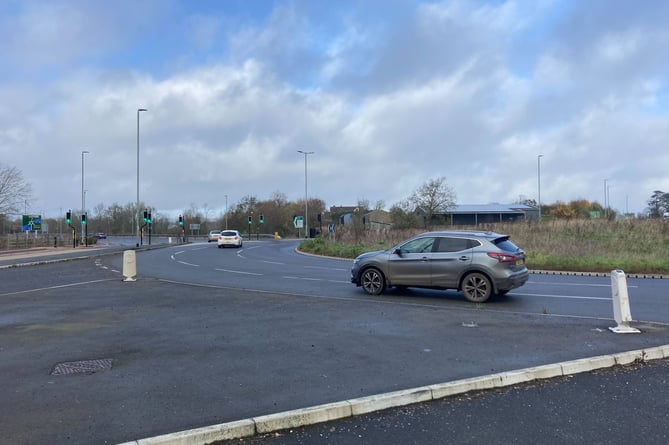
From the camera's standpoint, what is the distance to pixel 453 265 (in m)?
11.8

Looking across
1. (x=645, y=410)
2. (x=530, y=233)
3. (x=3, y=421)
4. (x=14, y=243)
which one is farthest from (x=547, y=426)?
(x=14, y=243)

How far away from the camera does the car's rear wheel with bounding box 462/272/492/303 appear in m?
11.5

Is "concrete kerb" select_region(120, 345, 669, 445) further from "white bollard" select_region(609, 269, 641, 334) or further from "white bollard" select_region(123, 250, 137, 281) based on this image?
"white bollard" select_region(123, 250, 137, 281)

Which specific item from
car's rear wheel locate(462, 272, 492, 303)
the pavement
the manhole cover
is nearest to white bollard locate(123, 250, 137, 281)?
the manhole cover

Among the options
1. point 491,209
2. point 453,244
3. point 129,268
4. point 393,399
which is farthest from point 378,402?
point 491,209

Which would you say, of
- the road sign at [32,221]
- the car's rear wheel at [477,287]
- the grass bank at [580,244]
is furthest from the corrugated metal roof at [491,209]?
the car's rear wheel at [477,287]

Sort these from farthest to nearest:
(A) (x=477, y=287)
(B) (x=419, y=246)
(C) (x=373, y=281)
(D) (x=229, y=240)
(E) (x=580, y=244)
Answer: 1. (D) (x=229, y=240)
2. (E) (x=580, y=244)
3. (C) (x=373, y=281)
4. (B) (x=419, y=246)
5. (A) (x=477, y=287)

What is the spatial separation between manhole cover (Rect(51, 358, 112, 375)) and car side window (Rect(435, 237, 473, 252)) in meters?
7.80

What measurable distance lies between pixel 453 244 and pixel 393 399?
745 cm

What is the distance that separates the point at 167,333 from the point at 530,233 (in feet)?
95.4

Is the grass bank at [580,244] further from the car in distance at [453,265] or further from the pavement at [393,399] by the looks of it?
the pavement at [393,399]

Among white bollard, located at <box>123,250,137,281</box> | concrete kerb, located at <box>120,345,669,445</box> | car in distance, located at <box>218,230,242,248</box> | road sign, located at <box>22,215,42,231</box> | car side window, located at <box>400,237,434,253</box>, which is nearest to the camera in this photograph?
concrete kerb, located at <box>120,345,669,445</box>

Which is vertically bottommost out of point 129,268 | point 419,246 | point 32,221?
point 129,268

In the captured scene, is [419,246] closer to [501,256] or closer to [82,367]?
[501,256]
